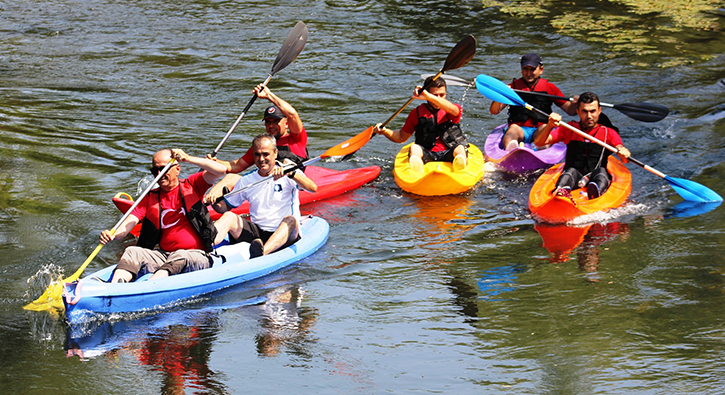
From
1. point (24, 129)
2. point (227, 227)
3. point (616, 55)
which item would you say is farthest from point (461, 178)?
point (616, 55)

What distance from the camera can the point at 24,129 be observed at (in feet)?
34.9

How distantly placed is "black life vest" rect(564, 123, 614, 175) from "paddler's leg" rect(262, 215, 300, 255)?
287cm

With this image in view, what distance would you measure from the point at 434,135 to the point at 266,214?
252cm

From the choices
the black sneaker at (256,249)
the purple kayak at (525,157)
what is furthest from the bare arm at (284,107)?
the purple kayak at (525,157)

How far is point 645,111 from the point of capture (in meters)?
8.08

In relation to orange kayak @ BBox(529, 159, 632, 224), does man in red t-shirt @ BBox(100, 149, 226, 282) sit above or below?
above

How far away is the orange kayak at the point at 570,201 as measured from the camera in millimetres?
7055

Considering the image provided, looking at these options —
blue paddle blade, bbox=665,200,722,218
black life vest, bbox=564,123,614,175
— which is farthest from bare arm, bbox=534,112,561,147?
blue paddle blade, bbox=665,200,722,218

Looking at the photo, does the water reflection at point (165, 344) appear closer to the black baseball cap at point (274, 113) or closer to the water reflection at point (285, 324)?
the water reflection at point (285, 324)

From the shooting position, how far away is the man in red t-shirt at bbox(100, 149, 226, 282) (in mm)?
5570

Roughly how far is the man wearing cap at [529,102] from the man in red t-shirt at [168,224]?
4.29 meters

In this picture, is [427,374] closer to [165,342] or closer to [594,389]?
[594,389]

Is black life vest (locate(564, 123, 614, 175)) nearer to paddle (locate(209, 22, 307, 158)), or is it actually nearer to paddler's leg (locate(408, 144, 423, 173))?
paddler's leg (locate(408, 144, 423, 173))

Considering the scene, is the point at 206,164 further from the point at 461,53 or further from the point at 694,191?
the point at 694,191
